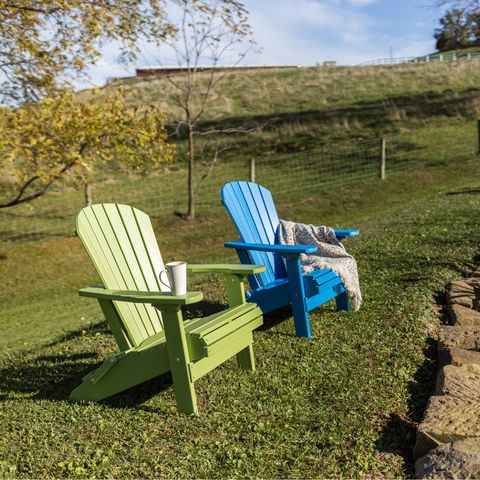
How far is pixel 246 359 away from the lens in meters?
3.50

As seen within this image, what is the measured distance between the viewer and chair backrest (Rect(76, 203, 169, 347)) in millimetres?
3350

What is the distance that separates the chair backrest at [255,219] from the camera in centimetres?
434

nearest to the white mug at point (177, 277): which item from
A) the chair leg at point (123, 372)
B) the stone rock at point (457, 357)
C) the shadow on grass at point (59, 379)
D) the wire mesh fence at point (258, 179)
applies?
the chair leg at point (123, 372)

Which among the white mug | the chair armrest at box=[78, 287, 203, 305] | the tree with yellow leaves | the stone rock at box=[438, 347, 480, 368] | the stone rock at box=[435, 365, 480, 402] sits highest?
the tree with yellow leaves

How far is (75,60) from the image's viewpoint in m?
7.58

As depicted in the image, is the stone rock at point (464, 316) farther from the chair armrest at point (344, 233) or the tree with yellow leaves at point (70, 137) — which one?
the tree with yellow leaves at point (70, 137)

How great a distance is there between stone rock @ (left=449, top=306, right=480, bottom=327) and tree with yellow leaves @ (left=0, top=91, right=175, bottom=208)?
5.64 m

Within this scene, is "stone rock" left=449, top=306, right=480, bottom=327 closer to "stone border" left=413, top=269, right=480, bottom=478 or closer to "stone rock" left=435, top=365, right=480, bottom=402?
"stone border" left=413, top=269, right=480, bottom=478

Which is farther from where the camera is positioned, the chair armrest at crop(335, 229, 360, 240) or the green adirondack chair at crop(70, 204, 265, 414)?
the chair armrest at crop(335, 229, 360, 240)

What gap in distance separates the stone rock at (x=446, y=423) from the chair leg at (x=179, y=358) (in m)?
1.12

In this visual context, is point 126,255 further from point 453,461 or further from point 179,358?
point 453,461

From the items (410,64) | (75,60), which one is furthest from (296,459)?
(410,64)

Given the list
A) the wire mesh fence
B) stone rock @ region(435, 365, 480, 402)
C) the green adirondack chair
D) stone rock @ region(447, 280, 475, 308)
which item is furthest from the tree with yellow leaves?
stone rock @ region(435, 365, 480, 402)

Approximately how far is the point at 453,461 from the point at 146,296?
1.59m
